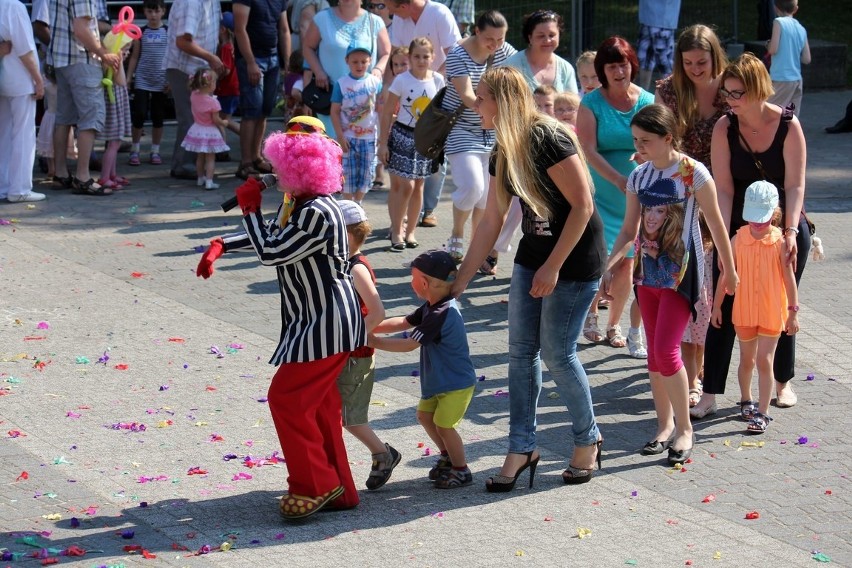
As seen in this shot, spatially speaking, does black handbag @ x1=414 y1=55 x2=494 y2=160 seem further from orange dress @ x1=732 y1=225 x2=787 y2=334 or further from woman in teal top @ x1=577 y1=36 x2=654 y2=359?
orange dress @ x1=732 y1=225 x2=787 y2=334

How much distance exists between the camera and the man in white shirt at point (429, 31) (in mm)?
10680

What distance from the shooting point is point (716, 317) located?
22.0ft

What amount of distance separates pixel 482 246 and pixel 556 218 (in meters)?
0.38

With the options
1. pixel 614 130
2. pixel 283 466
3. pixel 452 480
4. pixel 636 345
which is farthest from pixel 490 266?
pixel 452 480

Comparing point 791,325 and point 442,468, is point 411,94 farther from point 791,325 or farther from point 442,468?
point 442,468

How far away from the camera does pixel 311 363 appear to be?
534 centimetres

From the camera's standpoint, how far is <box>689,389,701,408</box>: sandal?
689 centimetres

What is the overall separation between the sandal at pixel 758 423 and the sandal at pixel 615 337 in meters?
1.50

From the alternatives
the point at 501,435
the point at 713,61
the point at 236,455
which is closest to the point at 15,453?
the point at 236,455

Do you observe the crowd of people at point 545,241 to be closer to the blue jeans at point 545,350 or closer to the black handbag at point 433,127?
the blue jeans at point 545,350

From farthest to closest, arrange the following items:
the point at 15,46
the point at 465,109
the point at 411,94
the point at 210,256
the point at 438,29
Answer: the point at 15,46 → the point at 438,29 → the point at 411,94 → the point at 465,109 → the point at 210,256

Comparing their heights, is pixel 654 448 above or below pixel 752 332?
below

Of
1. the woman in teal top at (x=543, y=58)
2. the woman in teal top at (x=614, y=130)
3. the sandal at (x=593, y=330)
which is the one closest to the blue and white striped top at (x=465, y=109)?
the woman in teal top at (x=543, y=58)

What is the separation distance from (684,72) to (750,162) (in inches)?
29.8
